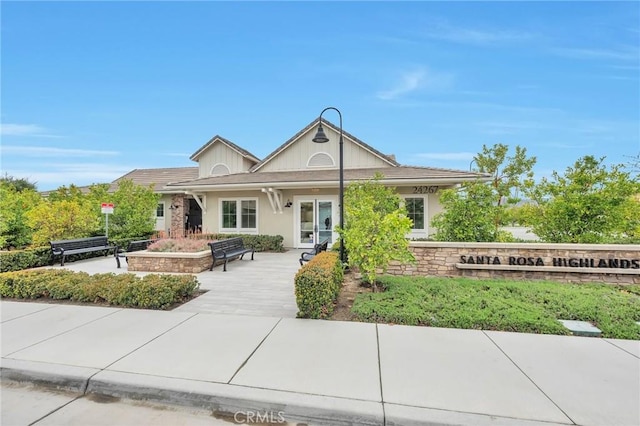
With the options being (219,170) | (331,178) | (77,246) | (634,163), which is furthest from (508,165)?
(77,246)

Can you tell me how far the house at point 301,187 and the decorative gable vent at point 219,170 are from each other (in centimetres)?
33

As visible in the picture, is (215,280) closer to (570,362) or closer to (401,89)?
(570,362)

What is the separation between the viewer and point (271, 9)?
34.2 feet

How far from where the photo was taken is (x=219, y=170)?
1759 centimetres

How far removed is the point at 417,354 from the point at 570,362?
5.78 feet

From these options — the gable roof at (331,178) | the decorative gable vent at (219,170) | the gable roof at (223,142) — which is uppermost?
the gable roof at (223,142)

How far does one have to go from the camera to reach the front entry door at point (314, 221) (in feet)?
44.0

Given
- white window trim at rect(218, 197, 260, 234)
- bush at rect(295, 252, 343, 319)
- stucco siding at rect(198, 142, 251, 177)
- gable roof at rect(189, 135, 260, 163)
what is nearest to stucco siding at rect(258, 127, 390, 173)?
stucco siding at rect(198, 142, 251, 177)

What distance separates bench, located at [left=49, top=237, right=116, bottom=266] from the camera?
31.7 feet

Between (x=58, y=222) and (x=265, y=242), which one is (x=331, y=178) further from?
(x=58, y=222)

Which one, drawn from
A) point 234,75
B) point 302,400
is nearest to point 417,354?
point 302,400

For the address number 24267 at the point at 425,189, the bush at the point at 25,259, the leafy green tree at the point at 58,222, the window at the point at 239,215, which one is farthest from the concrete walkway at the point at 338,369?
the window at the point at 239,215

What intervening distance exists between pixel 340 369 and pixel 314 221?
414 inches

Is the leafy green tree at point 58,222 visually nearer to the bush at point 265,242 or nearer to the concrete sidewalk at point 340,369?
the bush at point 265,242
